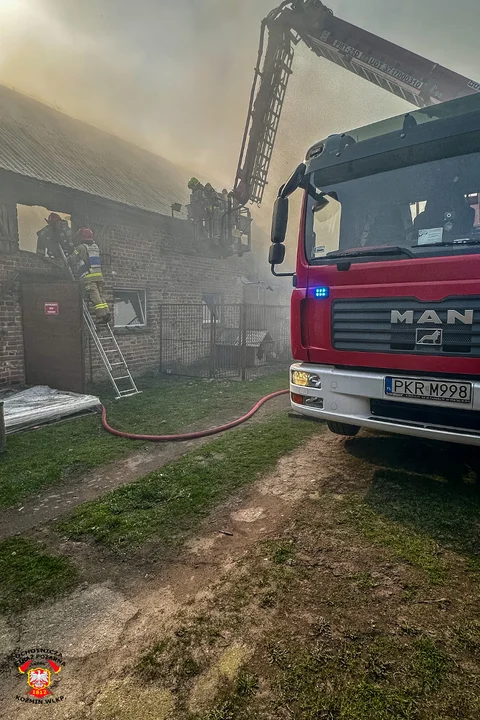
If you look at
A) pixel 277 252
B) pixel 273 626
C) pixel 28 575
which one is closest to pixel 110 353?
pixel 277 252

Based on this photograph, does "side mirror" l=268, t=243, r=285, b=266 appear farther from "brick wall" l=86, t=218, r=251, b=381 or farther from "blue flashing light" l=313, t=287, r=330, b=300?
"brick wall" l=86, t=218, r=251, b=381

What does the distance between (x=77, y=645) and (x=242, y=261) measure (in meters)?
13.6

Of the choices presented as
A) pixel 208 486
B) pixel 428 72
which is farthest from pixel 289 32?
pixel 208 486

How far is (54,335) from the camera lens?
713 cm

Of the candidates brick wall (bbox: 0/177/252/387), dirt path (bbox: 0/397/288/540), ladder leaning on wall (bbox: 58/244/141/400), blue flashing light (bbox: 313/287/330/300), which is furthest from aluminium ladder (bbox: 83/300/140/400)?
blue flashing light (bbox: 313/287/330/300)

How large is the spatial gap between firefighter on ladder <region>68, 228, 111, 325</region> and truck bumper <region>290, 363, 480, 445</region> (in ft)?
17.4

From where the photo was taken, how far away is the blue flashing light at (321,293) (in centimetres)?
351

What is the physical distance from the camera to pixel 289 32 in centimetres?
839

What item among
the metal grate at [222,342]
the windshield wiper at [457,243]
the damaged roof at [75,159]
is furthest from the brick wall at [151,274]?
the windshield wiper at [457,243]

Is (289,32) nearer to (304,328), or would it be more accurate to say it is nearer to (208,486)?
(304,328)

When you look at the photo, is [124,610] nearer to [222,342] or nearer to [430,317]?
[430,317]

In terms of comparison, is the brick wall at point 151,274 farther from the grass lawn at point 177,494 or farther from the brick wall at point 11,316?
the grass lawn at point 177,494

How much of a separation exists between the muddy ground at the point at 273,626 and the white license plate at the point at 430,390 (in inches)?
37.1

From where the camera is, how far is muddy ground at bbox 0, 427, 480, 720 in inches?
61.0
